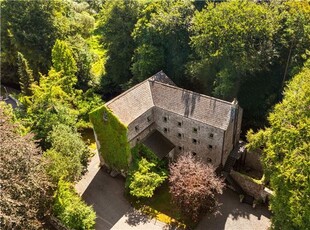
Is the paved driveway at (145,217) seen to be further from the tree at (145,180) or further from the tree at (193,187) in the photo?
the tree at (145,180)

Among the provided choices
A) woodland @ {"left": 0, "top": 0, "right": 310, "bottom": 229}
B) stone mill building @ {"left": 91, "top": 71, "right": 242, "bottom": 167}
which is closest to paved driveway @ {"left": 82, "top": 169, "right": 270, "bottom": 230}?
woodland @ {"left": 0, "top": 0, "right": 310, "bottom": 229}

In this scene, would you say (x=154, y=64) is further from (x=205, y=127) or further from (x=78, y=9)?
(x=78, y=9)

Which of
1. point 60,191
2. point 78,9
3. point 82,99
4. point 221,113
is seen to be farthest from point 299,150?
point 78,9

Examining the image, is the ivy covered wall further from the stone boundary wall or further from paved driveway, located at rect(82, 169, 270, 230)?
the stone boundary wall

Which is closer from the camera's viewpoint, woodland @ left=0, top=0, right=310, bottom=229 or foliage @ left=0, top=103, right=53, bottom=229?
foliage @ left=0, top=103, right=53, bottom=229

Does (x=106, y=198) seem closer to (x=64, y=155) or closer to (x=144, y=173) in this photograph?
(x=144, y=173)

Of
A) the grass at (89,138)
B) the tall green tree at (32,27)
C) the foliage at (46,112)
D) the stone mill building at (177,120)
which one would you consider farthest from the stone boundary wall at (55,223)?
the tall green tree at (32,27)
